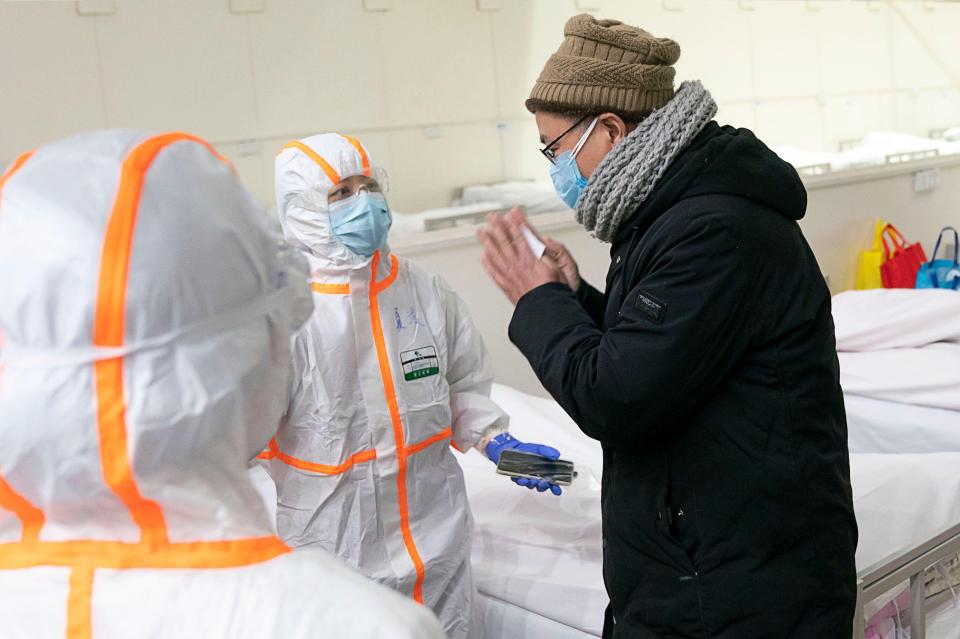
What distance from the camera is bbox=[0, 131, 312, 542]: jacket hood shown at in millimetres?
738

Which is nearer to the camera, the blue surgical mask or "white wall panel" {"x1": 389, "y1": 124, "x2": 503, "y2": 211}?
the blue surgical mask

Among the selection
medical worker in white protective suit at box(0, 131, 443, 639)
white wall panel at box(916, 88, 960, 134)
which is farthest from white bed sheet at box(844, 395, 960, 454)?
white wall panel at box(916, 88, 960, 134)

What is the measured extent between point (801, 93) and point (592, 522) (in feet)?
12.7

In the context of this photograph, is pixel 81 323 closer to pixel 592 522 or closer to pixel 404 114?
pixel 592 522

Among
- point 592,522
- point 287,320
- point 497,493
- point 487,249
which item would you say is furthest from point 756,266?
point 497,493

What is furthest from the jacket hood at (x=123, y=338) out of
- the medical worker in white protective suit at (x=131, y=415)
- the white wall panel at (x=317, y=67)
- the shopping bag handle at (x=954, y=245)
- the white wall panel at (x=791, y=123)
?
the shopping bag handle at (x=954, y=245)

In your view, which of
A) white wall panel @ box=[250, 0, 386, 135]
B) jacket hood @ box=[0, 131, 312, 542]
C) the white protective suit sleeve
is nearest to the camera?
jacket hood @ box=[0, 131, 312, 542]

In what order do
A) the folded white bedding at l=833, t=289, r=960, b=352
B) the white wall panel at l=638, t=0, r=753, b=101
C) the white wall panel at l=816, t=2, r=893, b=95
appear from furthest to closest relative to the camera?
1. the white wall panel at l=816, t=2, r=893, b=95
2. the white wall panel at l=638, t=0, r=753, b=101
3. the folded white bedding at l=833, t=289, r=960, b=352

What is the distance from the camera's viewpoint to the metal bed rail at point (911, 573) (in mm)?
1809

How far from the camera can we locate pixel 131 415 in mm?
752

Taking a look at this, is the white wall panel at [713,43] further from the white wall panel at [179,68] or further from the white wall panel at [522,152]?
the white wall panel at [179,68]

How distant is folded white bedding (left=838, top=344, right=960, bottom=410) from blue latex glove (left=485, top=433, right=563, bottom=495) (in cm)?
171

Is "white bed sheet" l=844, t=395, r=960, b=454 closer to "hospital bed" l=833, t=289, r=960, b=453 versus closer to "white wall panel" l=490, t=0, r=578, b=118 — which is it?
"hospital bed" l=833, t=289, r=960, b=453

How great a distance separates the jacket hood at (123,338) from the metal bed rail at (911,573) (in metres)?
1.40
